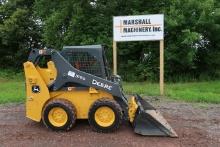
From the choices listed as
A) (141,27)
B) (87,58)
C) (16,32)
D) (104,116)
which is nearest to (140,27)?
(141,27)

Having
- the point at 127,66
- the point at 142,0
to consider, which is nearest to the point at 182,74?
the point at 127,66

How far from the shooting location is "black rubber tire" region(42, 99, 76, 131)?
916 cm

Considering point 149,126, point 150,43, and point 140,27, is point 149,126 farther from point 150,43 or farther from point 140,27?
point 150,43

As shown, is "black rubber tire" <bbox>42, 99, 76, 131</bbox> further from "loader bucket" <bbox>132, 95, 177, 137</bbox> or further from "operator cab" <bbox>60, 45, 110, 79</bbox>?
"loader bucket" <bbox>132, 95, 177, 137</bbox>

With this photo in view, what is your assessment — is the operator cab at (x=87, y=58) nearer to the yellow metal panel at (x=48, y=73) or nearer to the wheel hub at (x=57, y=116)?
the yellow metal panel at (x=48, y=73)

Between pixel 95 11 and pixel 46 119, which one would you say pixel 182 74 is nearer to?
pixel 95 11

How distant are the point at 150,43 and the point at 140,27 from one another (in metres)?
6.69

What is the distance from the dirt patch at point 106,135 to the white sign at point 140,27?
4384 mm

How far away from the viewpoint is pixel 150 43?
2184 cm

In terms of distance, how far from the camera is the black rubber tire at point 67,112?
30.1 feet

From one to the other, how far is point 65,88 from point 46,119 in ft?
2.36

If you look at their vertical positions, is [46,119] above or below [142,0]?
below

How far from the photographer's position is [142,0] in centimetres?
2278

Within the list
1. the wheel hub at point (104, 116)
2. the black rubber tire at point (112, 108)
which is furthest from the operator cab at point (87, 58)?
the wheel hub at point (104, 116)
